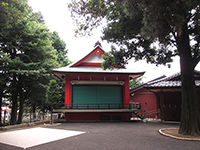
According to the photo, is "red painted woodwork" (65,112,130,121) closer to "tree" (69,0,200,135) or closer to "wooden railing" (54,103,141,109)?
"wooden railing" (54,103,141,109)

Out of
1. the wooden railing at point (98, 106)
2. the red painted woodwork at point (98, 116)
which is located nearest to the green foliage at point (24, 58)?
the wooden railing at point (98, 106)

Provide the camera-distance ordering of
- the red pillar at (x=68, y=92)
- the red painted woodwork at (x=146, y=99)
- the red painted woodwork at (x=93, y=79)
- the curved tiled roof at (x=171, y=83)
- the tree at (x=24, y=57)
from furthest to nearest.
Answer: the red painted woodwork at (x=146, y=99), the red painted woodwork at (x=93, y=79), the red pillar at (x=68, y=92), the tree at (x=24, y=57), the curved tiled roof at (x=171, y=83)

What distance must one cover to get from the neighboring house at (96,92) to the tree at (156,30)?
4.05 meters

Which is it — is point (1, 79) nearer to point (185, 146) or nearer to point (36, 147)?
point (36, 147)

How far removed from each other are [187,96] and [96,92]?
932 centimetres

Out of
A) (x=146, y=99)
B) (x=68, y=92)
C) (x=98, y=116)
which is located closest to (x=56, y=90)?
(x=68, y=92)

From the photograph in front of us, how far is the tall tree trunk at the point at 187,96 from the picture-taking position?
8.05 metres

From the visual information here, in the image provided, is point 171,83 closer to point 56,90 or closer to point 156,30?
point 156,30

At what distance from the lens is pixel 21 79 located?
1513 centimetres

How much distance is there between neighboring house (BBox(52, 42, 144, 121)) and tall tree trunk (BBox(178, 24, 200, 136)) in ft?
23.1

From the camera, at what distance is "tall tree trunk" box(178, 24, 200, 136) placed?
8.05 meters

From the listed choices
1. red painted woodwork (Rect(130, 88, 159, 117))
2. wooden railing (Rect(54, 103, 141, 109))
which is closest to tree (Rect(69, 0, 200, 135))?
wooden railing (Rect(54, 103, 141, 109))

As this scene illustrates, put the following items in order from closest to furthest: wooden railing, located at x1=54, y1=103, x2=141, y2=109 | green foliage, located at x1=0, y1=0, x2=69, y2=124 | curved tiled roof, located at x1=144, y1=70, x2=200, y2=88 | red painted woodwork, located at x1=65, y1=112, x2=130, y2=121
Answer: curved tiled roof, located at x1=144, y1=70, x2=200, y2=88 → green foliage, located at x1=0, y1=0, x2=69, y2=124 → wooden railing, located at x1=54, y1=103, x2=141, y2=109 → red painted woodwork, located at x1=65, y1=112, x2=130, y2=121

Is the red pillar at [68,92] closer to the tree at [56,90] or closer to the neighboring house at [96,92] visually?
the neighboring house at [96,92]
